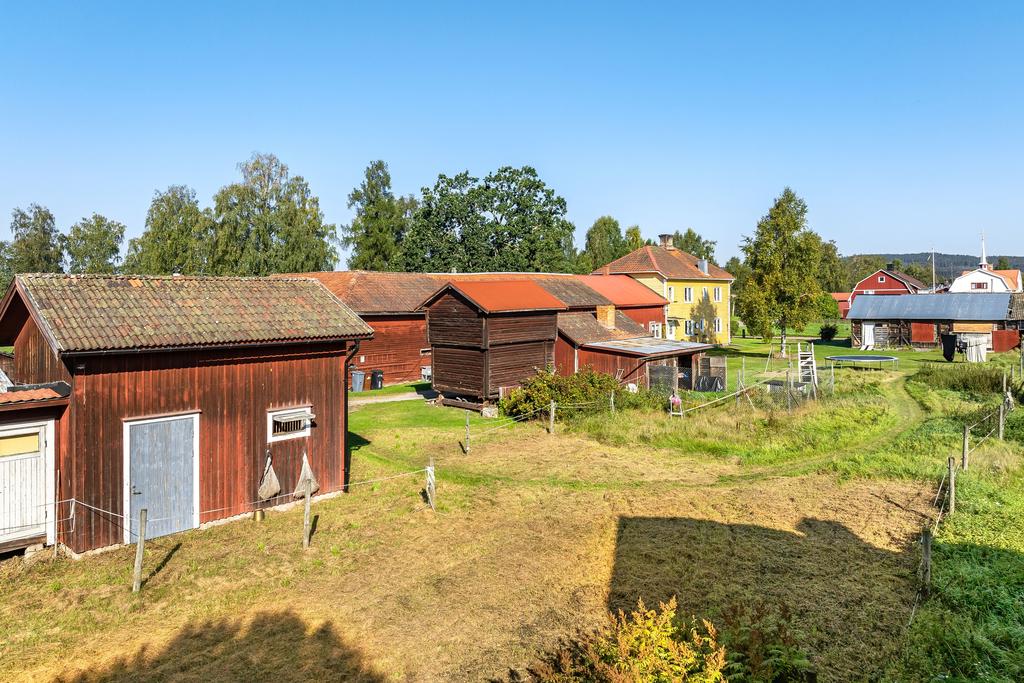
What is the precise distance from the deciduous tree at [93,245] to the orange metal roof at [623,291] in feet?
165

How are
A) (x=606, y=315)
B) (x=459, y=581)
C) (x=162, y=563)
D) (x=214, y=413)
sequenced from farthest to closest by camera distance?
(x=606, y=315)
(x=214, y=413)
(x=162, y=563)
(x=459, y=581)

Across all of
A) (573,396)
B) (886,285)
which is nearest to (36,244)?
(573,396)

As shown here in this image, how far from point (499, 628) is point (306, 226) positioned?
5072 cm

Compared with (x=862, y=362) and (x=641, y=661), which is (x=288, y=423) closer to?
(x=641, y=661)

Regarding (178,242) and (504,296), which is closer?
(504,296)

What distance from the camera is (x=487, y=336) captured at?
27312 mm

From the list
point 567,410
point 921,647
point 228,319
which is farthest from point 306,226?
point 921,647

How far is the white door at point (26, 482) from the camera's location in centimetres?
1234

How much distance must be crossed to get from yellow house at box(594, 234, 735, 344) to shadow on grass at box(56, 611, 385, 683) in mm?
42311

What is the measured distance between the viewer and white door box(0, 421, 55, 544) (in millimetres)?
12336

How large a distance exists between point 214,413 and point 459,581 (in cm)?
654

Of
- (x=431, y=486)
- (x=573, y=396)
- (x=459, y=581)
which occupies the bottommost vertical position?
(x=459, y=581)

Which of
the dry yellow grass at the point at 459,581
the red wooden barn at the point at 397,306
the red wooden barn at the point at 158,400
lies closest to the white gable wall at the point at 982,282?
the red wooden barn at the point at 397,306

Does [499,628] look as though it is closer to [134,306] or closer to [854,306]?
[134,306]
